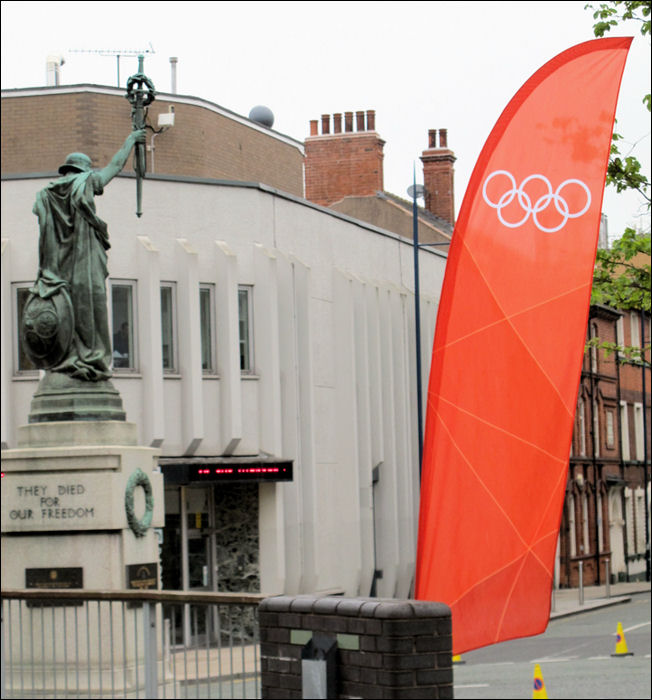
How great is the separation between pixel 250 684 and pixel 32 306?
23.7 ft

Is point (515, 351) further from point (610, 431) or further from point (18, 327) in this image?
point (610, 431)

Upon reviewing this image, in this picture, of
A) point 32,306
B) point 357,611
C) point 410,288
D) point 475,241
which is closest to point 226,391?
point 410,288

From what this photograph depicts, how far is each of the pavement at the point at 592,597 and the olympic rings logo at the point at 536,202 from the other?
28.6 meters

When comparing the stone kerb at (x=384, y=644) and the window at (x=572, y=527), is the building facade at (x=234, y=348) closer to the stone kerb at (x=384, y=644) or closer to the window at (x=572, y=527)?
the window at (x=572, y=527)

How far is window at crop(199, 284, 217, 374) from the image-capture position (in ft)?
106

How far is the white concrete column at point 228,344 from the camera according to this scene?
104 feet

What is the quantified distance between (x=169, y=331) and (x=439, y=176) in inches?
1112

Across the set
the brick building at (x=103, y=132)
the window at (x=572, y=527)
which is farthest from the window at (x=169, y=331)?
the window at (x=572, y=527)

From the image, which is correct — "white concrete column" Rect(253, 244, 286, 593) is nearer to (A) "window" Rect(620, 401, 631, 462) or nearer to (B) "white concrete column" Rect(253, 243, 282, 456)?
(B) "white concrete column" Rect(253, 243, 282, 456)

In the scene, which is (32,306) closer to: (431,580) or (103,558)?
(103,558)

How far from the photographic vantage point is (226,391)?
3191cm

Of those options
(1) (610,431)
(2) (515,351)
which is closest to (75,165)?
(2) (515,351)

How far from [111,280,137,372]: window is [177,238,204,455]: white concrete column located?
1068mm

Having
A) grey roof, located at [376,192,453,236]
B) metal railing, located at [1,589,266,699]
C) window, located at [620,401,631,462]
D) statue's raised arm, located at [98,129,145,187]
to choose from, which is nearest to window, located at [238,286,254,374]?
statue's raised arm, located at [98,129,145,187]
